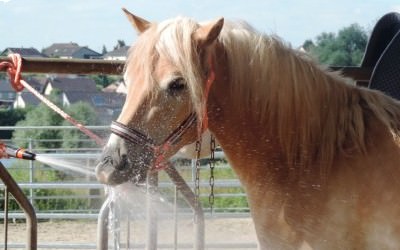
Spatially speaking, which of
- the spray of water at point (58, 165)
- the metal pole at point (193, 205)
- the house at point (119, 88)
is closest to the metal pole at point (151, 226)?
the metal pole at point (193, 205)

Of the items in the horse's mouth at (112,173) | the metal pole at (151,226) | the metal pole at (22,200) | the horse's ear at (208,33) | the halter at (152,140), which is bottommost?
the metal pole at (151,226)

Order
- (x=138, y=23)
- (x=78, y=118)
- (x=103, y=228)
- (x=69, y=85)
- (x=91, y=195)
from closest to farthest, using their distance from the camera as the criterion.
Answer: (x=138, y=23)
(x=103, y=228)
(x=78, y=118)
(x=91, y=195)
(x=69, y=85)

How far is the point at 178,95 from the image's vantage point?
2598mm

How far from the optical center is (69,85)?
9492 mm

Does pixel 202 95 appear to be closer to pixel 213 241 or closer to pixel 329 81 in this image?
pixel 329 81

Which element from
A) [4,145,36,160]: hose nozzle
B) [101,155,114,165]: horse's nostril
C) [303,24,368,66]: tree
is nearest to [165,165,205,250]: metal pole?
[4,145,36,160]: hose nozzle

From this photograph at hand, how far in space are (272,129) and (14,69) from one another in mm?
1616

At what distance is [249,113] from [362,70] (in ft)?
5.45

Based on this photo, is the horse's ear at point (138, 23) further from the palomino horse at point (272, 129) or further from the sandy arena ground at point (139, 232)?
the sandy arena ground at point (139, 232)

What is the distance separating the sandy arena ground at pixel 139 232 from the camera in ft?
15.2

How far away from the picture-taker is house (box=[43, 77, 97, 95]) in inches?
329

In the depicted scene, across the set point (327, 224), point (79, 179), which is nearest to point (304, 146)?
point (327, 224)

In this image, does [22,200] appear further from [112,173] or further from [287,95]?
[287,95]

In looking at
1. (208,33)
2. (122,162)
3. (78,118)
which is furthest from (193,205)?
(78,118)
